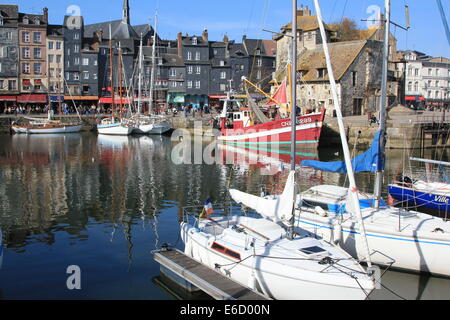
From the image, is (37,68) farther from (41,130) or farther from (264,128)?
(264,128)

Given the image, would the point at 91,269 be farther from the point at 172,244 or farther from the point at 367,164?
the point at 367,164

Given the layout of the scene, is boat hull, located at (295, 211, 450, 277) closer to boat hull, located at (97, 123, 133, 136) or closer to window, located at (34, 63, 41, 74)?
boat hull, located at (97, 123, 133, 136)

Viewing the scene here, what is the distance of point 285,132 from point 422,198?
27072 millimetres

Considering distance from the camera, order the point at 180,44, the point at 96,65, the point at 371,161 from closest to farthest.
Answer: the point at 371,161, the point at 96,65, the point at 180,44

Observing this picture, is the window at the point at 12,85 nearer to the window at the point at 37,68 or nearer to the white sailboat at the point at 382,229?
the window at the point at 37,68

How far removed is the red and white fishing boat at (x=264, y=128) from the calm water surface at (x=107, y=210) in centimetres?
231

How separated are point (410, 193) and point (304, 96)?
41.8m

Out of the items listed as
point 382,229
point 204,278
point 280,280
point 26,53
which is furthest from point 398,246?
point 26,53

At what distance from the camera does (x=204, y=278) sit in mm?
13516

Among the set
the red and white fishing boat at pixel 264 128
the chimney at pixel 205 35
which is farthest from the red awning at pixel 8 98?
the red and white fishing boat at pixel 264 128

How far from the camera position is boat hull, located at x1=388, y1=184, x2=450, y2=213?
21.2 m

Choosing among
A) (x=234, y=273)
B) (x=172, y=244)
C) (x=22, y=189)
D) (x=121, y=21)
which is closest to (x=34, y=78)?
(x=121, y=21)

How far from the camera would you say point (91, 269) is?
15.9 meters

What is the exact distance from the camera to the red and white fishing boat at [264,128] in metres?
47.8
